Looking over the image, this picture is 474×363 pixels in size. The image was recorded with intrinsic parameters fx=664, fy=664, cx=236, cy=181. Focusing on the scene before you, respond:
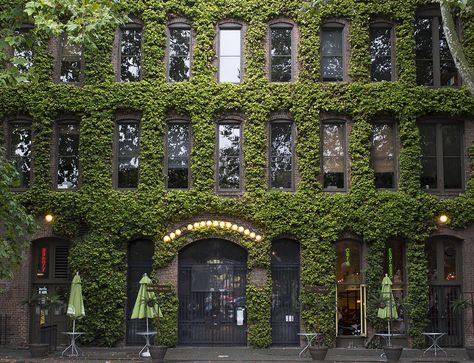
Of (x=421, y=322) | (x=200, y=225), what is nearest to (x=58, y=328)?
(x=200, y=225)

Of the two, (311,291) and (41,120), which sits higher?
(41,120)

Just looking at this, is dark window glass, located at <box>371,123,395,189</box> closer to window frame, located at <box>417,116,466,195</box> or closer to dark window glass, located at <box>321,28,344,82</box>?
window frame, located at <box>417,116,466,195</box>

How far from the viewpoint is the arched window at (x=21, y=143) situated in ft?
79.5

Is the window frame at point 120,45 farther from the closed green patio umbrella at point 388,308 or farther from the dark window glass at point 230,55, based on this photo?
the closed green patio umbrella at point 388,308

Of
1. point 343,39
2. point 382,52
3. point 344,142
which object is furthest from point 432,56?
point 344,142

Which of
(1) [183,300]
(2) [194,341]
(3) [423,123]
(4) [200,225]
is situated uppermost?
(3) [423,123]

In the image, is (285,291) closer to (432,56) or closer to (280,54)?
(280,54)

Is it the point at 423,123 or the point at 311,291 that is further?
the point at 423,123

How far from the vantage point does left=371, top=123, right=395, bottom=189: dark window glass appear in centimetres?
2412

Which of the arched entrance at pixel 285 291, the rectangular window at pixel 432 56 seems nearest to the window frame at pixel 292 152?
the arched entrance at pixel 285 291

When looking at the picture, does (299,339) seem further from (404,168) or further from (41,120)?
(41,120)

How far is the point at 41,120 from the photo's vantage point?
2391cm

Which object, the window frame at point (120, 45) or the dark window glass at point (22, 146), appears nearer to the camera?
the dark window glass at point (22, 146)

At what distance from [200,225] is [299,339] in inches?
209
